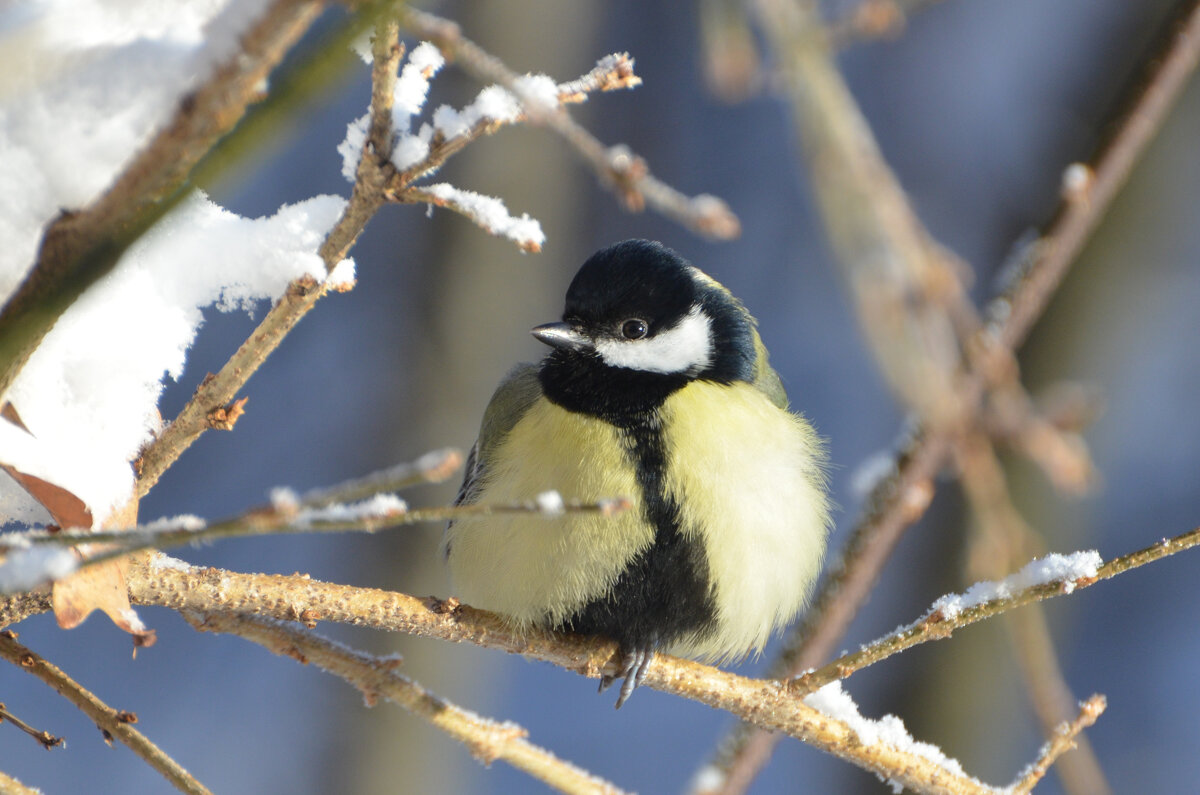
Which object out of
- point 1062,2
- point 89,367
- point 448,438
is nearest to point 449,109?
point 89,367

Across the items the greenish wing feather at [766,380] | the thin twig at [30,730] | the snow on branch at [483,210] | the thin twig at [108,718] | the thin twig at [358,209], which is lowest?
the thin twig at [30,730]

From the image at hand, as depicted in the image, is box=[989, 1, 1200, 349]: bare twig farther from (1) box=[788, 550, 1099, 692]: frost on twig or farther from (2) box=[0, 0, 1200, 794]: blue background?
(2) box=[0, 0, 1200, 794]: blue background

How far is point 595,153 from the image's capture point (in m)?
0.75

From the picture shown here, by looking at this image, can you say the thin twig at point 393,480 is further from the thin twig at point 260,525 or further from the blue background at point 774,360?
the blue background at point 774,360

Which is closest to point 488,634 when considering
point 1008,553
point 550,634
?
point 550,634

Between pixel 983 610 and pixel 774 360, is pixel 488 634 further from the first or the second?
pixel 774 360

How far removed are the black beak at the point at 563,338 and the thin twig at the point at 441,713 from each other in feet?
2.22

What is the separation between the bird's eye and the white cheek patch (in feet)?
0.03

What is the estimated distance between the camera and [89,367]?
1008mm

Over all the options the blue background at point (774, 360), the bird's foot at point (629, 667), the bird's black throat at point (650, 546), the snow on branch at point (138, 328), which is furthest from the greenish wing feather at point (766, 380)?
the blue background at point (774, 360)

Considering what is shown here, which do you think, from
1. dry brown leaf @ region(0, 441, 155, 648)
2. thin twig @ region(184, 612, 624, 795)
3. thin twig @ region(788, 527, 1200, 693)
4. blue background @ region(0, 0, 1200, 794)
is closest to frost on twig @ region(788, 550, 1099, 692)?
thin twig @ region(788, 527, 1200, 693)

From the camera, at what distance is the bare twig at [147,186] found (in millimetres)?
549

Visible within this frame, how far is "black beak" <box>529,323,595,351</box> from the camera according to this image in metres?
1.89

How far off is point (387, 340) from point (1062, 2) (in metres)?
3.77
